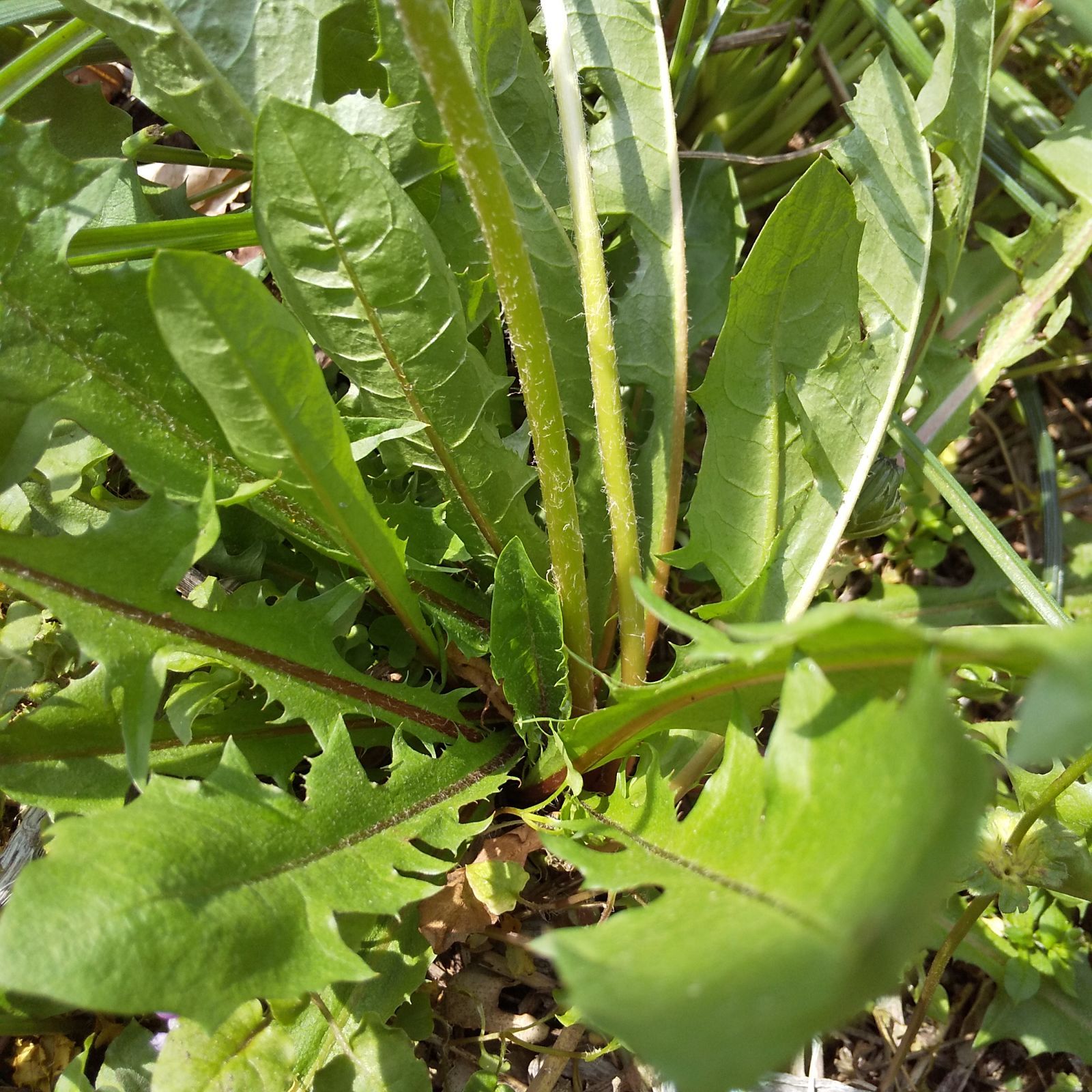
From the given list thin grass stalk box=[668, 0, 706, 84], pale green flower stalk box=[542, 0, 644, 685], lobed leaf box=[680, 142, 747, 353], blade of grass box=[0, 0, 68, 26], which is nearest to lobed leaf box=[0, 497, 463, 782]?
pale green flower stalk box=[542, 0, 644, 685]

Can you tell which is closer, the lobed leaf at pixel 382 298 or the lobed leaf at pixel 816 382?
the lobed leaf at pixel 382 298

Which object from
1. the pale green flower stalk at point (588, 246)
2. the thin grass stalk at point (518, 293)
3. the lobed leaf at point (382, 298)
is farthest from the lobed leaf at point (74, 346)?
the pale green flower stalk at point (588, 246)

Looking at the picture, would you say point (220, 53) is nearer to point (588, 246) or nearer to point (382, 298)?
point (382, 298)

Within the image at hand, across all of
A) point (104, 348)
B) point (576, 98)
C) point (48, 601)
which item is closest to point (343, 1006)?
point (48, 601)

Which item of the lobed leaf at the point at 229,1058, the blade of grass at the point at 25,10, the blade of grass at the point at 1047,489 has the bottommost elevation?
the lobed leaf at the point at 229,1058

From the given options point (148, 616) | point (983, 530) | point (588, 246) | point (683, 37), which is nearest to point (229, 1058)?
point (148, 616)

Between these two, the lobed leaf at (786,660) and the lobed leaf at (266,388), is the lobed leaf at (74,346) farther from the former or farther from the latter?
the lobed leaf at (786,660)

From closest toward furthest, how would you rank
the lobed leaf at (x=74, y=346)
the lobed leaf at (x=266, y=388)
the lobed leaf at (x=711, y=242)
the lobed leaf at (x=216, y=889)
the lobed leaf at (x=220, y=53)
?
the lobed leaf at (x=216, y=889), the lobed leaf at (x=266, y=388), the lobed leaf at (x=74, y=346), the lobed leaf at (x=220, y=53), the lobed leaf at (x=711, y=242)
